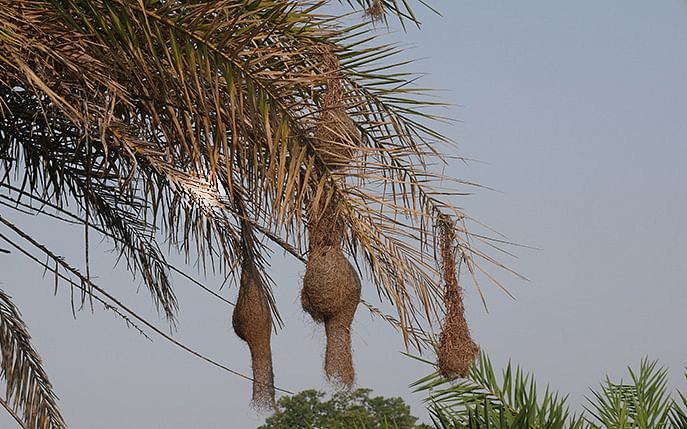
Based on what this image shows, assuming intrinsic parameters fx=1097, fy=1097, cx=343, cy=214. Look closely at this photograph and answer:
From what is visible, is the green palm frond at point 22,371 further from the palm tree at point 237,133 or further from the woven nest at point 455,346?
the woven nest at point 455,346

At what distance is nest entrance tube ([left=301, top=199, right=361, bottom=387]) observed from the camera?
14.8 feet

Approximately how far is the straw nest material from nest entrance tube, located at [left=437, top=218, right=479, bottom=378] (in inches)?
38.5

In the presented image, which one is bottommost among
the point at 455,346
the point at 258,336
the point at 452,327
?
the point at 455,346

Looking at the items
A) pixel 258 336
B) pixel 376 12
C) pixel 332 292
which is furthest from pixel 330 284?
pixel 376 12

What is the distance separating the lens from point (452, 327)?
15.5 ft

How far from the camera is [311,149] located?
459 cm

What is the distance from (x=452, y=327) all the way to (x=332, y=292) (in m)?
0.59

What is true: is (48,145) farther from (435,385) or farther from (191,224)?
(435,385)

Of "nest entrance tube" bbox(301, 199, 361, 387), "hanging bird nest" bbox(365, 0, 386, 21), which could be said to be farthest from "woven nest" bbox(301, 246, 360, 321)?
"hanging bird nest" bbox(365, 0, 386, 21)

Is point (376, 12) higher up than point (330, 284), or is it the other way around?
point (376, 12)

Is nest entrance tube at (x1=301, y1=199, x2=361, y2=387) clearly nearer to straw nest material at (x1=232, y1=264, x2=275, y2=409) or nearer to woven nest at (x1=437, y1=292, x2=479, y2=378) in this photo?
woven nest at (x1=437, y1=292, x2=479, y2=378)

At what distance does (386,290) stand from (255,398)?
0.93 meters

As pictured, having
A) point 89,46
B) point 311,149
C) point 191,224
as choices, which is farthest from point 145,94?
point 191,224

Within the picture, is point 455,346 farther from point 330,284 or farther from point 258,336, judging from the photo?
Result: point 258,336
